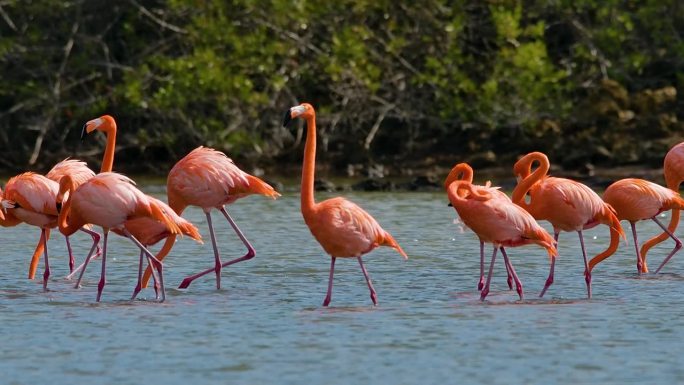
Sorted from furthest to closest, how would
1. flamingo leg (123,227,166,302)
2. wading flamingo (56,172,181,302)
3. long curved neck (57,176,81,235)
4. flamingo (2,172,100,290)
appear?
flamingo (2,172,100,290) → long curved neck (57,176,81,235) → flamingo leg (123,227,166,302) → wading flamingo (56,172,181,302)

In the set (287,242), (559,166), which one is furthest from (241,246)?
(559,166)

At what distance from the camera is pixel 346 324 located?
8031 mm

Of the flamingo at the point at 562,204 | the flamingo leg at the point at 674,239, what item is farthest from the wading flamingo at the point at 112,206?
the flamingo leg at the point at 674,239

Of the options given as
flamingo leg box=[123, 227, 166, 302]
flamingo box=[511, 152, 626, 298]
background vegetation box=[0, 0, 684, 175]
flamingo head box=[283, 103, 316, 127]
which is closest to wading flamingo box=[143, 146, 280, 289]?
flamingo leg box=[123, 227, 166, 302]

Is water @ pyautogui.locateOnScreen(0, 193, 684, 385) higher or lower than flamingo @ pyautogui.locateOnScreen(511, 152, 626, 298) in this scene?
lower

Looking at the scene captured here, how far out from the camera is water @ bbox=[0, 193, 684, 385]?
6.65 meters

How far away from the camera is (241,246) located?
41.5ft

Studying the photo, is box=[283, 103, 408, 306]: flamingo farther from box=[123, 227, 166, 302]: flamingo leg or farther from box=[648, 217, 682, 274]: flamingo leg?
box=[648, 217, 682, 274]: flamingo leg

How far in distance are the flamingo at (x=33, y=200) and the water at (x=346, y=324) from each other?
1.59 feet

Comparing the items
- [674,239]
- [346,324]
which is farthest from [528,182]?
[346,324]

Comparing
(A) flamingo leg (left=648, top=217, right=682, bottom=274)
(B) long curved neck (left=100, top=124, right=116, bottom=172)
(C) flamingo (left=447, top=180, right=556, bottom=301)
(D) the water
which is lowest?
(D) the water

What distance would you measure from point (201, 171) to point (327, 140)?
46.9ft

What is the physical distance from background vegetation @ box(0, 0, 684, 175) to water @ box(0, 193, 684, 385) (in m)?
10.5

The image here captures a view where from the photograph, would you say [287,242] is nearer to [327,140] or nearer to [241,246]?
[241,246]
